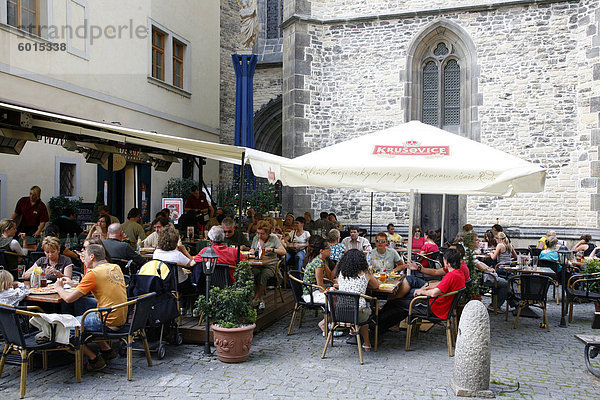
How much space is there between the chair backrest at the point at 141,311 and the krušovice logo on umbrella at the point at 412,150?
3091 millimetres

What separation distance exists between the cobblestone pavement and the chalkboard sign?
7.11m

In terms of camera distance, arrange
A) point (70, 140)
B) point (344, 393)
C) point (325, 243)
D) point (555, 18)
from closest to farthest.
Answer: point (344, 393) → point (325, 243) → point (70, 140) → point (555, 18)

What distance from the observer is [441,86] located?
1597cm

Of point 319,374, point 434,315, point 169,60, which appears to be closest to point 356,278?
point 434,315

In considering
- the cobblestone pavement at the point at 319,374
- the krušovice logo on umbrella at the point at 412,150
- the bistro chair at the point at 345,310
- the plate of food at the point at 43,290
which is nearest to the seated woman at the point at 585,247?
the cobblestone pavement at the point at 319,374

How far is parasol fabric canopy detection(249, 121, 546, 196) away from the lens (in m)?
5.84

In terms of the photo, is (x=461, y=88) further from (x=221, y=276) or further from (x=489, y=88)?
(x=221, y=276)

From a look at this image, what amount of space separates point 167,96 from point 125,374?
464 inches

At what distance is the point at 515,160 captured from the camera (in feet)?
20.2

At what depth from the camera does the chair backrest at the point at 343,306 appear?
5613mm

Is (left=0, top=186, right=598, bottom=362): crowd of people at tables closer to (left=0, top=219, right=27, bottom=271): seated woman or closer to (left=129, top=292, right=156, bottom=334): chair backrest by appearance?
(left=0, top=219, right=27, bottom=271): seated woman

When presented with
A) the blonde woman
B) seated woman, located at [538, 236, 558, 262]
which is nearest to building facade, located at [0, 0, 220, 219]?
the blonde woman

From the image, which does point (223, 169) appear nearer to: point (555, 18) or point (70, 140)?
point (70, 140)

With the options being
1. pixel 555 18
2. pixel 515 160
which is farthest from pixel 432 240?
pixel 555 18
